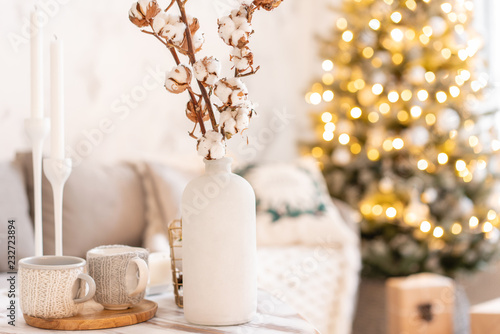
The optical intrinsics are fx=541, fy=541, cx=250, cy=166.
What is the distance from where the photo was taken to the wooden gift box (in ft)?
7.55

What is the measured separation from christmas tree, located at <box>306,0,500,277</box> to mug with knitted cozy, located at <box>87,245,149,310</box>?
6.39 feet

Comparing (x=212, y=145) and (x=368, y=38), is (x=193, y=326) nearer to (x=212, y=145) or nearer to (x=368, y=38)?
(x=212, y=145)

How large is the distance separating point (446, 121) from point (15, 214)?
200 cm

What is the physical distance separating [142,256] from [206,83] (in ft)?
0.96

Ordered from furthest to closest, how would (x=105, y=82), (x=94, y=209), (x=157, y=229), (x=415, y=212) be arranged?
(x=415, y=212), (x=105, y=82), (x=157, y=229), (x=94, y=209)

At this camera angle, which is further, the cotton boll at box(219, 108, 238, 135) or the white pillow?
the white pillow

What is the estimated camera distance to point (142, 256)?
855mm

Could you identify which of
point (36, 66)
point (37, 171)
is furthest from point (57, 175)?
point (36, 66)

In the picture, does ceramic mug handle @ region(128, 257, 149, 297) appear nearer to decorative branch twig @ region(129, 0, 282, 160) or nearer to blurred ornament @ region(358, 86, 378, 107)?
decorative branch twig @ region(129, 0, 282, 160)

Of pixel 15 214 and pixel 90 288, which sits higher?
pixel 15 214

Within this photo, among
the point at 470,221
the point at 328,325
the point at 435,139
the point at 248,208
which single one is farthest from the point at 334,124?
the point at 248,208

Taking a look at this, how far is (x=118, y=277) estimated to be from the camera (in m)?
0.83

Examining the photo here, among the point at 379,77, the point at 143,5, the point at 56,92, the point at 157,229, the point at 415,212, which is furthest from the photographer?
the point at 379,77

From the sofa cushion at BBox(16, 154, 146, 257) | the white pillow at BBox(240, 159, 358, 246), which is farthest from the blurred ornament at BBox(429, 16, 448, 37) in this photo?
the sofa cushion at BBox(16, 154, 146, 257)
